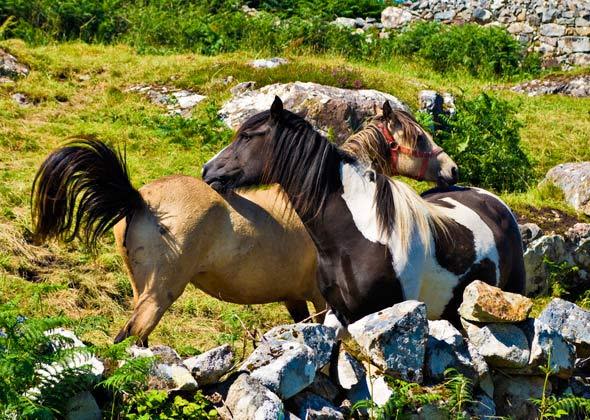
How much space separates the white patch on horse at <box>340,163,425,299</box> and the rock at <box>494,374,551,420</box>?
736 mm

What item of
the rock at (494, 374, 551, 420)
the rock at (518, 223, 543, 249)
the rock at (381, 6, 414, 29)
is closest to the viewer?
the rock at (494, 374, 551, 420)

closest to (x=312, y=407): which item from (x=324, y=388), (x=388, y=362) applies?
(x=324, y=388)

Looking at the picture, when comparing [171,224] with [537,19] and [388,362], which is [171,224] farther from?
[537,19]

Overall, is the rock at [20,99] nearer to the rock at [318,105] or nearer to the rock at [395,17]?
the rock at [318,105]

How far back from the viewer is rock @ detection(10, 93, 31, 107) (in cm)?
1196

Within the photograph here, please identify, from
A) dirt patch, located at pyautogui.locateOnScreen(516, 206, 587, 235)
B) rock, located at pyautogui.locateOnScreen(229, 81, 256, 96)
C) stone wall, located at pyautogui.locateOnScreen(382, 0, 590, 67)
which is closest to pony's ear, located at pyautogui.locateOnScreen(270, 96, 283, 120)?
dirt patch, located at pyautogui.locateOnScreen(516, 206, 587, 235)

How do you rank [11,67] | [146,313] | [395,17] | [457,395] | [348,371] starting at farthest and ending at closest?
[395,17] < [11,67] < [146,313] < [348,371] < [457,395]

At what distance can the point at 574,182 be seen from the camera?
Answer: 1101 cm

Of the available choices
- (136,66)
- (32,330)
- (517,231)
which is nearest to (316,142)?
(517,231)

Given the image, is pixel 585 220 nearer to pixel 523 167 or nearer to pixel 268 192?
pixel 523 167

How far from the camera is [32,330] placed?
4.12 meters

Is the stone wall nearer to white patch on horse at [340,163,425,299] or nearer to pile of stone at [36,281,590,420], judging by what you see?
white patch on horse at [340,163,425,299]

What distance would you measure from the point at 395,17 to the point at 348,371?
17794 mm

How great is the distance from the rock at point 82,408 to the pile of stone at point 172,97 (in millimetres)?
8303
